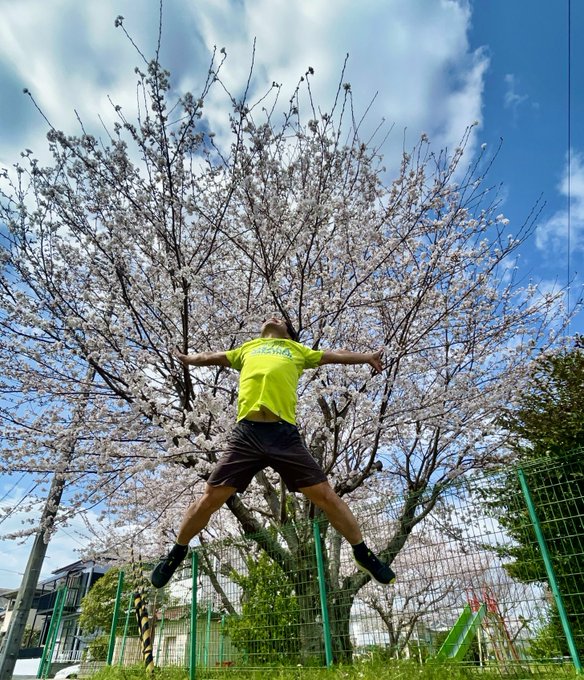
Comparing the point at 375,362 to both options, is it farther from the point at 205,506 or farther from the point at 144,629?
the point at 144,629

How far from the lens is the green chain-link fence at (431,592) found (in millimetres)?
3256

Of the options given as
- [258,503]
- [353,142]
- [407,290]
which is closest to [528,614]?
[407,290]

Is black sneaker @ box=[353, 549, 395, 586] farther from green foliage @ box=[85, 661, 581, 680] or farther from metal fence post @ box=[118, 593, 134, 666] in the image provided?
metal fence post @ box=[118, 593, 134, 666]

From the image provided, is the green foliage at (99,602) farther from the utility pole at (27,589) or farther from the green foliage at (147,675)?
the green foliage at (147,675)

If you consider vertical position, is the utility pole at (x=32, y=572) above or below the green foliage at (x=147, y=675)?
above

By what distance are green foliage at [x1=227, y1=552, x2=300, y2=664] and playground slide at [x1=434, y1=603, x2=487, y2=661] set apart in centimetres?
133

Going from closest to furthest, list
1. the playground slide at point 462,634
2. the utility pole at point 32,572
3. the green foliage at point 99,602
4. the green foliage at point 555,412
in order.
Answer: the playground slide at point 462,634
the green foliage at point 555,412
the utility pole at point 32,572
the green foliage at point 99,602

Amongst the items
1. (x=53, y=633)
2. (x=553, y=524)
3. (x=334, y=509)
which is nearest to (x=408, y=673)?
(x=334, y=509)

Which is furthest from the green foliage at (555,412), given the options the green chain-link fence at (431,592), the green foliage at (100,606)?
the green foliage at (100,606)

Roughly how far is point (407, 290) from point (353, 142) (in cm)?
201

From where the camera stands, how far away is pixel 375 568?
2910 mm

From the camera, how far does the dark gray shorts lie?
2.83 meters

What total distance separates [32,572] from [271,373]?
6466 millimetres

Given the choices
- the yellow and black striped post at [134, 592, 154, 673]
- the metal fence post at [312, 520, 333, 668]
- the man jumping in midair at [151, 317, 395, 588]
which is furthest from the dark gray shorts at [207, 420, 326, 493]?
the yellow and black striped post at [134, 592, 154, 673]
